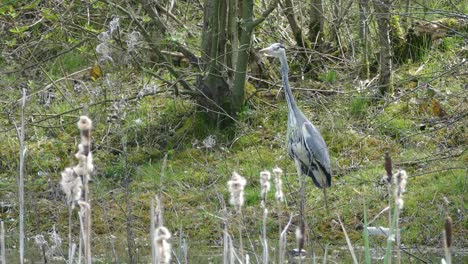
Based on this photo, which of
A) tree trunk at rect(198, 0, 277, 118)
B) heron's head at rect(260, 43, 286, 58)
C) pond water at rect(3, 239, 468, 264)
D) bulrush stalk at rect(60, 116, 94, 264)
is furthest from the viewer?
tree trunk at rect(198, 0, 277, 118)

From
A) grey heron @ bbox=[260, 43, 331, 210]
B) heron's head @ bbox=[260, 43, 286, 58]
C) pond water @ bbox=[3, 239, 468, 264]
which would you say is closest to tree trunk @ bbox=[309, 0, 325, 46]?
heron's head @ bbox=[260, 43, 286, 58]

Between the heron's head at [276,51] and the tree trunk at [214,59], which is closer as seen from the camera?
the heron's head at [276,51]

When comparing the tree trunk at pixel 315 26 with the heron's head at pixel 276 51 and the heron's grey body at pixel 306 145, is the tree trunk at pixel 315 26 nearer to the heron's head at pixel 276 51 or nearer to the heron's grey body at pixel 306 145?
the heron's head at pixel 276 51

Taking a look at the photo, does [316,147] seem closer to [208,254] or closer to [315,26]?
[208,254]

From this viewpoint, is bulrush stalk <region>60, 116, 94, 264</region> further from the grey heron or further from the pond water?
the grey heron

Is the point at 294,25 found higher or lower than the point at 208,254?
higher

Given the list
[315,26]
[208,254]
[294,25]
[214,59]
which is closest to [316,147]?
[208,254]

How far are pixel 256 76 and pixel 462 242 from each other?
363 cm

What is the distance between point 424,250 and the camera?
662cm

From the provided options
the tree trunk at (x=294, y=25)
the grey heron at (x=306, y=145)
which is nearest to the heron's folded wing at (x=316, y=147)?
the grey heron at (x=306, y=145)

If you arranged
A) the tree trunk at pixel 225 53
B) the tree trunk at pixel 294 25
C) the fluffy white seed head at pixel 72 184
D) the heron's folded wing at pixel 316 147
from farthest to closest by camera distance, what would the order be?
the tree trunk at pixel 294 25
the tree trunk at pixel 225 53
the heron's folded wing at pixel 316 147
the fluffy white seed head at pixel 72 184

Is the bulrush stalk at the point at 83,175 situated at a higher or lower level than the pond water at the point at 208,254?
lower

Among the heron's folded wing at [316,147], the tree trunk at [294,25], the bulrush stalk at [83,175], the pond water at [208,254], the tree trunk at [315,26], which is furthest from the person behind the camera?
the tree trunk at [315,26]

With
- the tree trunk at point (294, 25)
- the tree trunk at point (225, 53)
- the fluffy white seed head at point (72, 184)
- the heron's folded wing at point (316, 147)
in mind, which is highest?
the tree trunk at point (294, 25)
